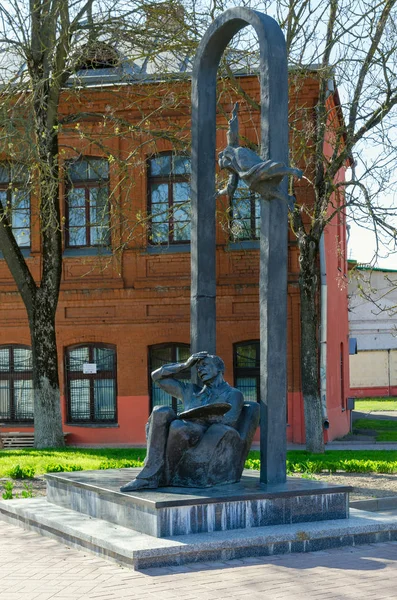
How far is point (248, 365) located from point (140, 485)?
1420 cm

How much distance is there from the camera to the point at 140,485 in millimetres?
8945

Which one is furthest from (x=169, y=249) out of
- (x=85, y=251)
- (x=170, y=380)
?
(x=170, y=380)

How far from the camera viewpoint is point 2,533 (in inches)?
374

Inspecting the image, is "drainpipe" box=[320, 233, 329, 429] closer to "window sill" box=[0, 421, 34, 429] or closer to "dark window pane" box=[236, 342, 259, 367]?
"dark window pane" box=[236, 342, 259, 367]

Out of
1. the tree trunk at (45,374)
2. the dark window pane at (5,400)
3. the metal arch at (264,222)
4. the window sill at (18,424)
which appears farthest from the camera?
the dark window pane at (5,400)

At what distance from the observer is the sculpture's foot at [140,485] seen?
29.3 feet

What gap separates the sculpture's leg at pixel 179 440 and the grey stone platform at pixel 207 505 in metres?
0.22

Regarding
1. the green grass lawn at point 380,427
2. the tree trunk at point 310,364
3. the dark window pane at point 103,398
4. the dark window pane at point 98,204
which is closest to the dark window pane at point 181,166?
the dark window pane at point 98,204

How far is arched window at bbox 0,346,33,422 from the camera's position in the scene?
79.9ft

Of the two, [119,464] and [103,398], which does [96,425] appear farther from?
[119,464]

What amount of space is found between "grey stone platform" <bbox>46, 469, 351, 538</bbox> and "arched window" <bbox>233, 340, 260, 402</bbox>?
13119 millimetres

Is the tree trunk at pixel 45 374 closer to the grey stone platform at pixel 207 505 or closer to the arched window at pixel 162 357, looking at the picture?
the arched window at pixel 162 357

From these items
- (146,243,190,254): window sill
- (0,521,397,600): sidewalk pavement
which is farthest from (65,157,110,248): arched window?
(0,521,397,600): sidewalk pavement

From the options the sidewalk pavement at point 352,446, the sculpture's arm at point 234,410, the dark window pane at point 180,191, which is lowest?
the sidewalk pavement at point 352,446
